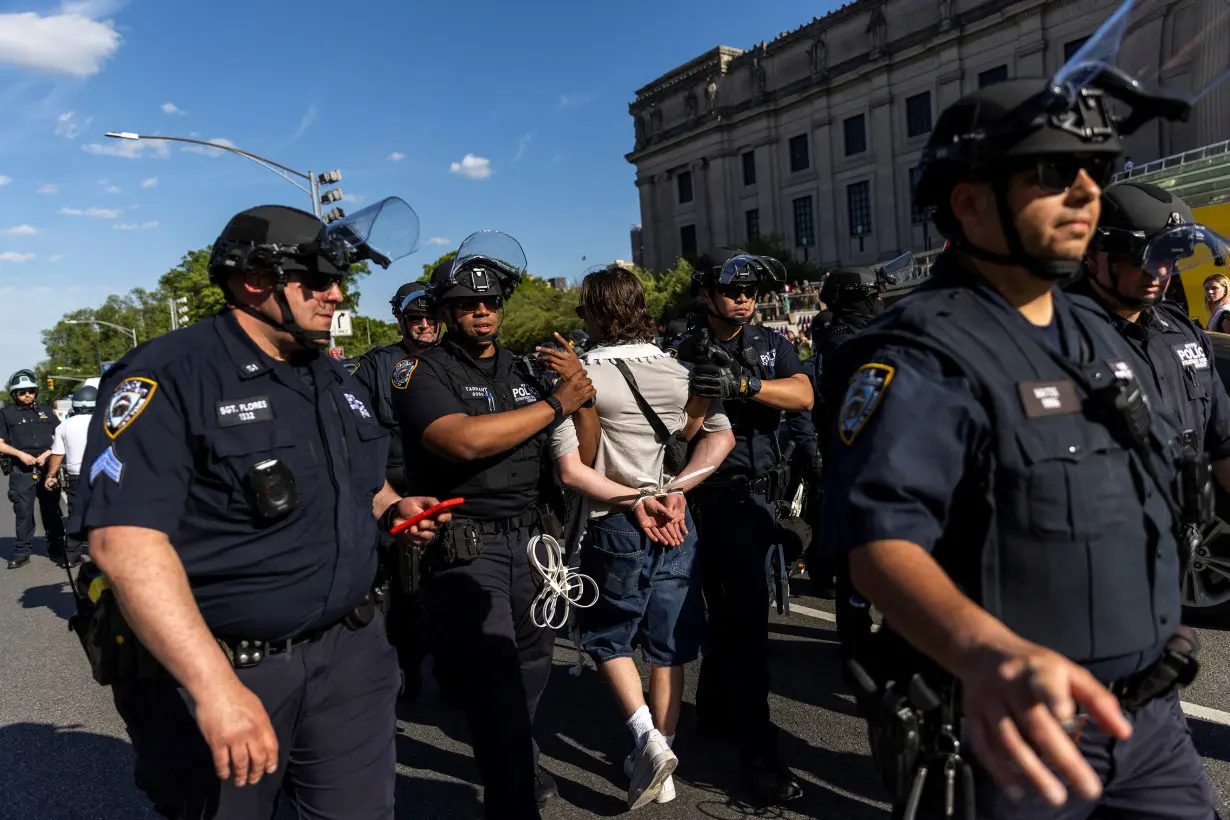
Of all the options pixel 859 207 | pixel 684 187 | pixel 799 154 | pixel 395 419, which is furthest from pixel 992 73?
pixel 395 419

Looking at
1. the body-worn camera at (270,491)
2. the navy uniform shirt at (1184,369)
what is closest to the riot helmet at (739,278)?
the navy uniform shirt at (1184,369)

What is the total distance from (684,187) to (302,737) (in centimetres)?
6359

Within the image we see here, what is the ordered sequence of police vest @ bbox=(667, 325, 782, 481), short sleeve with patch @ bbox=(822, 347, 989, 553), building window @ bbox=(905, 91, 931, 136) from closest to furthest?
1. short sleeve with patch @ bbox=(822, 347, 989, 553)
2. police vest @ bbox=(667, 325, 782, 481)
3. building window @ bbox=(905, 91, 931, 136)

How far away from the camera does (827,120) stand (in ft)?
174

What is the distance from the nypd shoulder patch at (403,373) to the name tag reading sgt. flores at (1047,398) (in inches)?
96.4

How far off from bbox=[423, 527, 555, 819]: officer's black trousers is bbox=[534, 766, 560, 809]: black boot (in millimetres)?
492

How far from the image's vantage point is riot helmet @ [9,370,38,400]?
10.4m

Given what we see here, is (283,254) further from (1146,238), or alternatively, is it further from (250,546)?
(1146,238)

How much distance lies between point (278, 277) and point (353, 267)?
36cm

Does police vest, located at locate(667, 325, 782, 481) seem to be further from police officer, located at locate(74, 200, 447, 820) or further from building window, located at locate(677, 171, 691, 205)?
building window, located at locate(677, 171, 691, 205)

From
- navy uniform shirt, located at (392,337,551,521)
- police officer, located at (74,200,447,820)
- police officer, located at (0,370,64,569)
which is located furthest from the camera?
police officer, located at (0,370,64,569)

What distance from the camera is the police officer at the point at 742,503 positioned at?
12.0ft

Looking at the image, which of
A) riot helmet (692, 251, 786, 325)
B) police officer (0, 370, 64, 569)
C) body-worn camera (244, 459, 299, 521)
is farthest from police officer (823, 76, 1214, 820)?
police officer (0, 370, 64, 569)

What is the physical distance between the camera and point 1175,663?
1.73 meters
